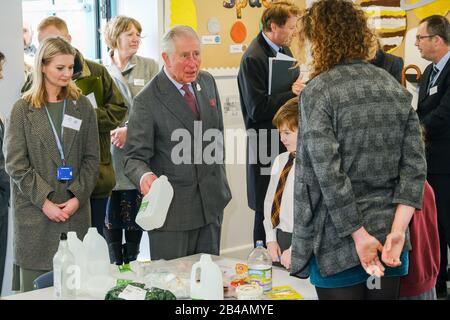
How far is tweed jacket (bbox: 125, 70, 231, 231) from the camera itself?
296 centimetres

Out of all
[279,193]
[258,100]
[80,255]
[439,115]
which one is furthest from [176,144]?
[439,115]

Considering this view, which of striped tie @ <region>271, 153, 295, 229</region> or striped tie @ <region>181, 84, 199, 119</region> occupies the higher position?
striped tie @ <region>181, 84, 199, 119</region>

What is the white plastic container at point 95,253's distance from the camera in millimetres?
2494

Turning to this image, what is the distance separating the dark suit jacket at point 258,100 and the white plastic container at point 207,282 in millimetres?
1827

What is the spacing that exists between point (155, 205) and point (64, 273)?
553 millimetres

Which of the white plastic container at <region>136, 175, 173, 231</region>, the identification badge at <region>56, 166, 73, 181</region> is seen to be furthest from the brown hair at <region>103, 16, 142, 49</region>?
the white plastic container at <region>136, 175, 173, 231</region>

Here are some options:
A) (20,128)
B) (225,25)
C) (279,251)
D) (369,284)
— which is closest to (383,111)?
(369,284)

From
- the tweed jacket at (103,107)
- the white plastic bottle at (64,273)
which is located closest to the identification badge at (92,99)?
the tweed jacket at (103,107)

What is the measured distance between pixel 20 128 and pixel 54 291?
118 cm

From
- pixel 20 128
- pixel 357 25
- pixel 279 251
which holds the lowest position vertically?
pixel 279 251

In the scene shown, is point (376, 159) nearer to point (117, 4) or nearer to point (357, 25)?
point (357, 25)

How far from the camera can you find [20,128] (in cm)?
330

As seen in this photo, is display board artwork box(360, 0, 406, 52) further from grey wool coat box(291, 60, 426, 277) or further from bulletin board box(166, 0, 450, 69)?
grey wool coat box(291, 60, 426, 277)

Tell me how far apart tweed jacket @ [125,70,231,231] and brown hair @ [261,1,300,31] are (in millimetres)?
1147
